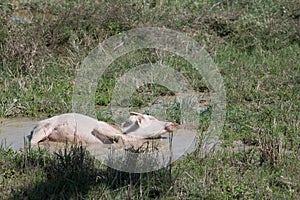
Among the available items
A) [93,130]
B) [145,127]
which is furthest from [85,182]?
[145,127]

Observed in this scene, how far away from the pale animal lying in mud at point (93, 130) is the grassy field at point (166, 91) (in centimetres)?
61

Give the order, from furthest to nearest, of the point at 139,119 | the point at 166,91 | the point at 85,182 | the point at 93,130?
the point at 166,91
the point at 139,119
the point at 93,130
the point at 85,182

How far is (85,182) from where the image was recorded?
5.32m

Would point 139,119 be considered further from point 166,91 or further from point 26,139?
point 166,91

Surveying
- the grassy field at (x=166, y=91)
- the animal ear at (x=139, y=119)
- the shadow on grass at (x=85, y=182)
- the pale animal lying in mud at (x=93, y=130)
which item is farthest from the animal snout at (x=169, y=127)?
the shadow on grass at (x=85, y=182)

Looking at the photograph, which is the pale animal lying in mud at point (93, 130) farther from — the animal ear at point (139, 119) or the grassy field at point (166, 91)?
the grassy field at point (166, 91)

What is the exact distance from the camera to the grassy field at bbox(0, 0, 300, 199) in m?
5.33

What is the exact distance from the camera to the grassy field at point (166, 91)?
5.33 metres

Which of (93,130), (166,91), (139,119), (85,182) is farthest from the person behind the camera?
(166,91)

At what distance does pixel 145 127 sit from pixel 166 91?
1882 millimetres

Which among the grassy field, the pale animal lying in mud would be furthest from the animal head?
the grassy field

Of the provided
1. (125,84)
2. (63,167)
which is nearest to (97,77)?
(125,84)

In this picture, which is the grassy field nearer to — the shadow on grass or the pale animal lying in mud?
the shadow on grass

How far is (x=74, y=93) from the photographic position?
27.4 feet
